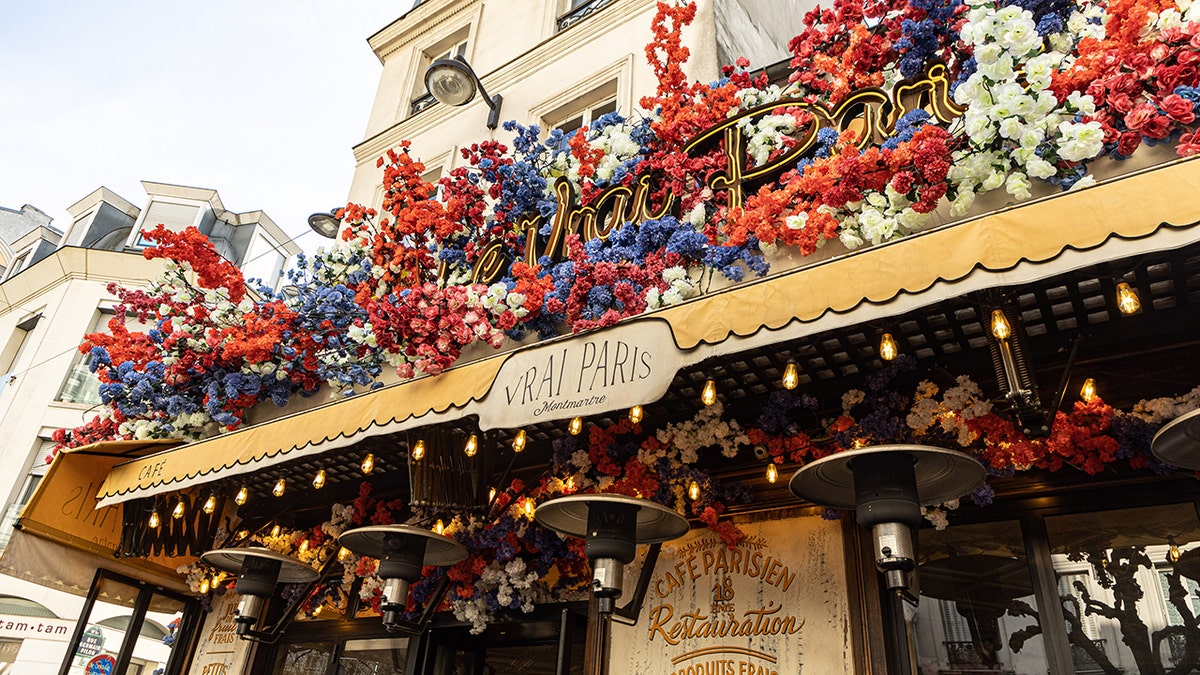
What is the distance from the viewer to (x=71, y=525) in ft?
21.5

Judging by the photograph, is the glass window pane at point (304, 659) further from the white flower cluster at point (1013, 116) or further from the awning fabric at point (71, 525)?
the white flower cluster at point (1013, 116)

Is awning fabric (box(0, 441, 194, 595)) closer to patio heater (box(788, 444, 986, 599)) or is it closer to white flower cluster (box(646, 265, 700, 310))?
white flower cluster (box(646, 265, 700, 310))

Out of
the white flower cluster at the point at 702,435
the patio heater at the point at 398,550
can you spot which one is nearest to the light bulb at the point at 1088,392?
the white flower cluster at the point at 702,435

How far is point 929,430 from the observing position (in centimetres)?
419

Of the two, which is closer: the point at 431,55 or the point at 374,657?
the point at 374,657

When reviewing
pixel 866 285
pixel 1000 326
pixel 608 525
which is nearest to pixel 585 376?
pixel 608 525

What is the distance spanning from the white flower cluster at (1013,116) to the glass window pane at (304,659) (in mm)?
6816

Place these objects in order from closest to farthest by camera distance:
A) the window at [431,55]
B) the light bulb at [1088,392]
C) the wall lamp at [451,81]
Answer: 1. the light bulb at [1088,392]
2. the wall lamp at [451,81]
3. the window at [431,55]

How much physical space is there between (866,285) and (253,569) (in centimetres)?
506

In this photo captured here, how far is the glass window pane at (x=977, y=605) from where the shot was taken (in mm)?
3846

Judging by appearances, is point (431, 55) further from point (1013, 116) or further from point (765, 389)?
point (1013, 116)

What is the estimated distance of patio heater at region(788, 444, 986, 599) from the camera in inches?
126

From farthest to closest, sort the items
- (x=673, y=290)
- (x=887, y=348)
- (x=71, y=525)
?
(x=71, y=525) < (x=673, y=290) < (x=887, y=348)

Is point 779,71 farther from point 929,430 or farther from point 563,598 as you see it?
point 563,598
